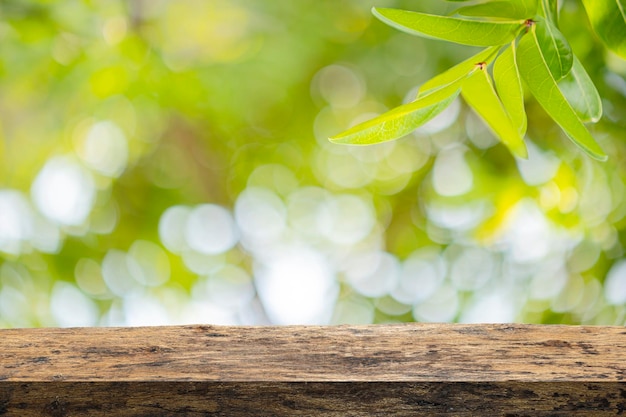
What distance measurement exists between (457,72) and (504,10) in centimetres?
4

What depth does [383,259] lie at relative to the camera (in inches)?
70.3

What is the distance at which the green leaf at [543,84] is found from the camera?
31 centimetres

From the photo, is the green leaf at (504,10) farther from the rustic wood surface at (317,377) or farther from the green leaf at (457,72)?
the rustic wood surface at (317,377)

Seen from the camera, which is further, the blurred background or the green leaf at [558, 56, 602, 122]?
the blurred background

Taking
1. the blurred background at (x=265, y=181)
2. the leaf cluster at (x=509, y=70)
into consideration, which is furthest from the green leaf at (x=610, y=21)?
the blurred background at (x=265, y=181)

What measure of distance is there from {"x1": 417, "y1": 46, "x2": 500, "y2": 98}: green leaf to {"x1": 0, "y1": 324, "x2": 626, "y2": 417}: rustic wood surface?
12 cm

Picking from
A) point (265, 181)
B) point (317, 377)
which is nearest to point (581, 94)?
point (317, 377)

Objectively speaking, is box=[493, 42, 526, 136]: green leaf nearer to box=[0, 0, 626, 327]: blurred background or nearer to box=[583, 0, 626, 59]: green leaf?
box=[583, 0, 626, 59]: green leaf

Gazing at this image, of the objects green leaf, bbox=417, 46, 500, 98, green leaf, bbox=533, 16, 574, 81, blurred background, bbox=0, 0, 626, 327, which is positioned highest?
blurred background, bbox=0, 0, 626, 327

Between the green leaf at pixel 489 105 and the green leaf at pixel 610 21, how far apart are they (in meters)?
0.06

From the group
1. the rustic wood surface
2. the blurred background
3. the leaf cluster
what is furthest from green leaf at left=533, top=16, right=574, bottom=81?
the blurred background

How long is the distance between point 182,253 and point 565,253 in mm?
988

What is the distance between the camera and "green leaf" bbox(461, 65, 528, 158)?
0.33 m

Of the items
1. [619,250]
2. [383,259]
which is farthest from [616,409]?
[383,259]
